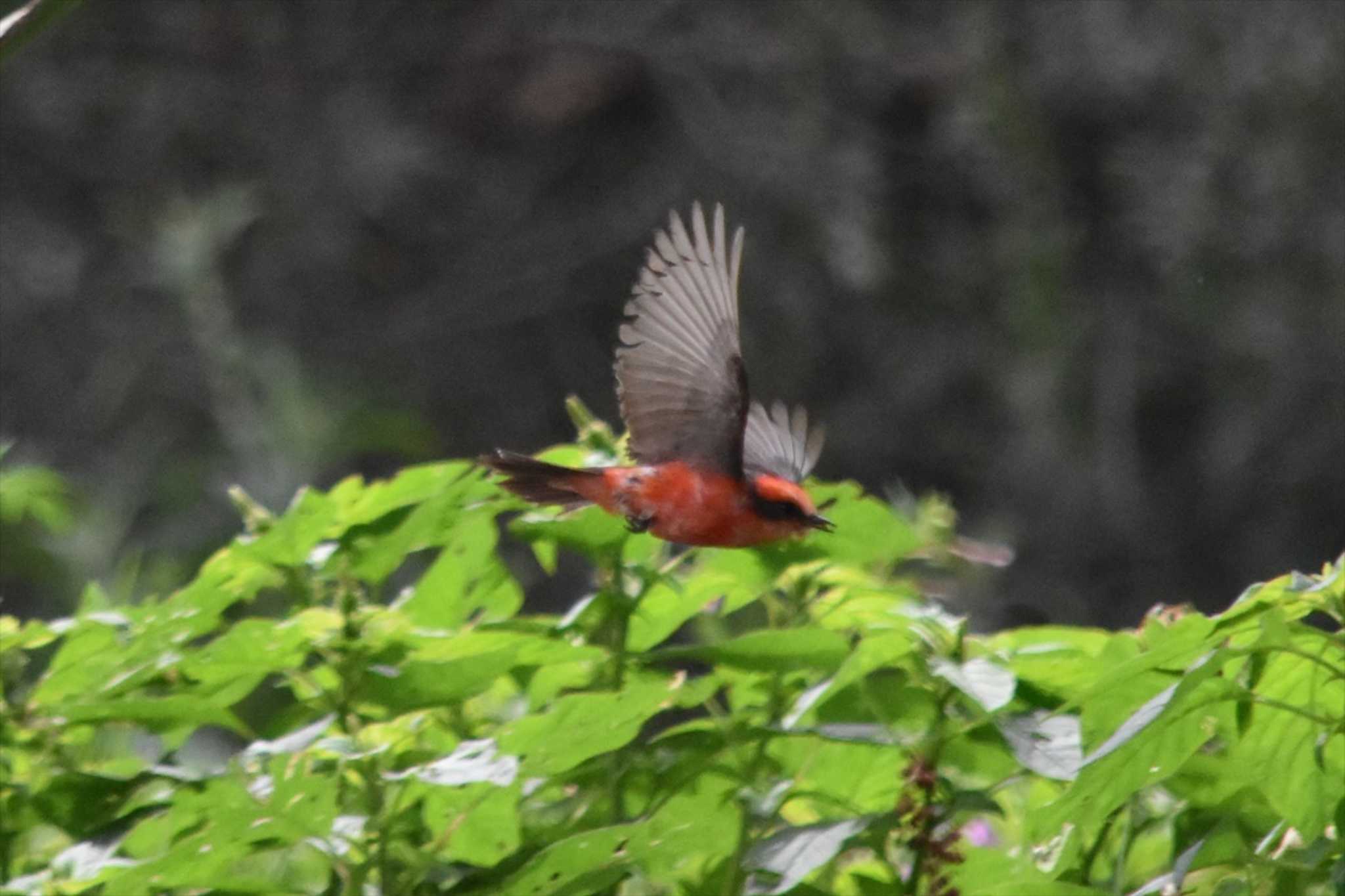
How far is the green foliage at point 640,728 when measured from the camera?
1.16m

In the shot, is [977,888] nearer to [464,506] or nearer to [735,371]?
[464,506]

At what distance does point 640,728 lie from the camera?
1.33 meters

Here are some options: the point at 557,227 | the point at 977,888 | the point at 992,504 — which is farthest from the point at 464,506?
the point at 557,227

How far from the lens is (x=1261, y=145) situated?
5691 mm

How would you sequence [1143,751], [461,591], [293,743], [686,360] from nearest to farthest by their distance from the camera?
[1143,751] < [293,743] < [461,591] < [686,360]

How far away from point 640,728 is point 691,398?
0.52 meters

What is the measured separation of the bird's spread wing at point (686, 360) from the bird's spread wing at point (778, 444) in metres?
0.04

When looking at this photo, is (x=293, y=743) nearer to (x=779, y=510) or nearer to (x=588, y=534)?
(x=588, y=534)

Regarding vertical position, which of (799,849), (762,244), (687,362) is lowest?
(762,244)

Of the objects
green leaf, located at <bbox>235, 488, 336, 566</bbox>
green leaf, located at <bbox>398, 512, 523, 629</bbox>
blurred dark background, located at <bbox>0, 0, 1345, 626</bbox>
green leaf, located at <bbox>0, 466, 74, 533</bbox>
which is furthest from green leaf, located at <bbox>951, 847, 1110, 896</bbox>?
blurred dark background, located at <bbox>0, 0, 1345, 626</bbox>

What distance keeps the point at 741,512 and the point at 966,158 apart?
461 cm

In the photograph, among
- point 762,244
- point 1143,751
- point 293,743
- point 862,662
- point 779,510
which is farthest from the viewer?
point 762,244

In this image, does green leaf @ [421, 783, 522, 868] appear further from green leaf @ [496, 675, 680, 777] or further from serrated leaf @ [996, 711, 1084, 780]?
serrated leaf @ [996, 711, 1084, 780]

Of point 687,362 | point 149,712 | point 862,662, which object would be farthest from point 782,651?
point 687,362
